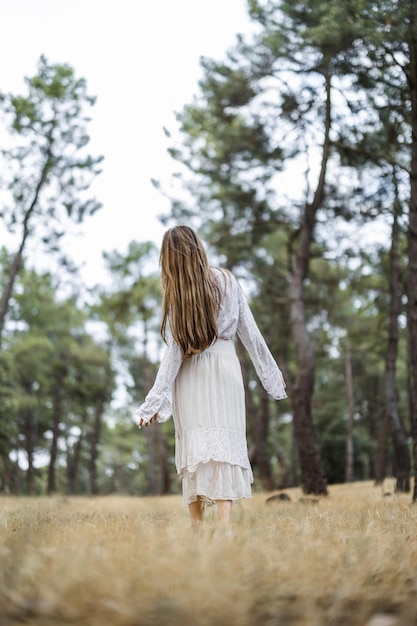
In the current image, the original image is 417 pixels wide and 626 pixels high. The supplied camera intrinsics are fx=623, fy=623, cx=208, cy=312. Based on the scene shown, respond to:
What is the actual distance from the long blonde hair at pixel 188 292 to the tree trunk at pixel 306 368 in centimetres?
702

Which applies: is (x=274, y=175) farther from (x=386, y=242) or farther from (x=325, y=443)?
(x=325, y=443)

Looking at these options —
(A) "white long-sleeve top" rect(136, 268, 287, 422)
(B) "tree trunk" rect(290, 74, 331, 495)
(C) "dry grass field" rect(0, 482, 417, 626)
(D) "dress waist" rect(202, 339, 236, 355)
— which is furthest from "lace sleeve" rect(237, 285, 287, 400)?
(B) "tree trunk" rect(290, 74, 331, 495)

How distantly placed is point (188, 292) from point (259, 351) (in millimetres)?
720

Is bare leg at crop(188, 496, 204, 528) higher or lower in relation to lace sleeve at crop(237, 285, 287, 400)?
lower

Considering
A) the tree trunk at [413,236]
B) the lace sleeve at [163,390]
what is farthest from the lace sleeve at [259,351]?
the tree trunk at [413,236]

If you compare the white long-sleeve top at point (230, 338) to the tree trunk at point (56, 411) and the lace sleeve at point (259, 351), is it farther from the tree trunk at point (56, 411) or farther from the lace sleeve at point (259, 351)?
the tree trunk at point (56, 411)

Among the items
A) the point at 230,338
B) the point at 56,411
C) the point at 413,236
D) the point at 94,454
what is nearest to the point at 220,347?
the point at 230,338

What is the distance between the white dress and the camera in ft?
13.5

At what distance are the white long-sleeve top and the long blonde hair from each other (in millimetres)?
67

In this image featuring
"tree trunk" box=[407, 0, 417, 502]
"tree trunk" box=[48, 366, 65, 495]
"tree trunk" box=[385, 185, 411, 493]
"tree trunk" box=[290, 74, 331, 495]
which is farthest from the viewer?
"tree trunk" box=[48, 366, 65, 495]

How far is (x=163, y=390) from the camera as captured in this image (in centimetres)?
416

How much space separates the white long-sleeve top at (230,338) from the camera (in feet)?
13.6

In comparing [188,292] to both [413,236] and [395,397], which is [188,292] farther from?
[395,397]

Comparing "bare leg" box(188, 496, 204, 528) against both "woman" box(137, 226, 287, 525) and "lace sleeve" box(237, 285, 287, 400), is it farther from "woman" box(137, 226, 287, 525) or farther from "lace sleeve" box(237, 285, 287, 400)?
"lace sleeve" box(237, 285, 287, 400)
